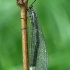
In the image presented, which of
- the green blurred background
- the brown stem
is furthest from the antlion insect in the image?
the green blurred background

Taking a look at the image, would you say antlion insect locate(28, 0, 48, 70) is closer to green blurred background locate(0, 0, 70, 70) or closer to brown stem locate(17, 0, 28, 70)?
brown stem locate(17, 0, 28, 70)

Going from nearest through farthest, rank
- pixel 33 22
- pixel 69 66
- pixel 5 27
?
pixel 33 22 → pixel 69 66 → pixel 5 27

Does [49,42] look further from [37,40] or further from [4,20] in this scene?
[37,40]

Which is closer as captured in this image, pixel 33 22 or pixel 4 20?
pixel 33 22

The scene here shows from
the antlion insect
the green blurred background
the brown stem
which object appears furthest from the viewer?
the green blurred background

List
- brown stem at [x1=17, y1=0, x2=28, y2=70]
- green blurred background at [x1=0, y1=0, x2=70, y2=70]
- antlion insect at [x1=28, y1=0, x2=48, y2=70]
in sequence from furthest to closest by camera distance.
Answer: green blurred background at [x1=0, y1=0, x2=70, y2=70] < antlion insect at [x1=28, y1=0, x2=48, y2=70] < brown stem at [x1=17, y1=0, x2=28, y2=70]

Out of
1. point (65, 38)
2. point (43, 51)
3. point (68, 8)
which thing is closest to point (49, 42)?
point (65, 38)
